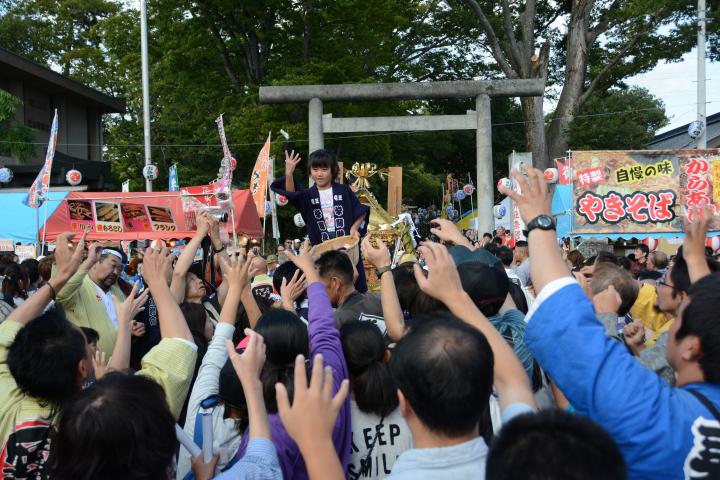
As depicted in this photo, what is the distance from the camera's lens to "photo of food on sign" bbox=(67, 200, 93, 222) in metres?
14.3

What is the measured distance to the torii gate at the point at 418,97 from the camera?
15.5 m

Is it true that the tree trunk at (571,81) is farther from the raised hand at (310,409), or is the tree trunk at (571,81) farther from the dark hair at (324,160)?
the raised hand at (310,409)

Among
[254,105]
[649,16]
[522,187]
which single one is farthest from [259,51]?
[522,187]

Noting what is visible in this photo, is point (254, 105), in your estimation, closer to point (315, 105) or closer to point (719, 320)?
point (315, 105)

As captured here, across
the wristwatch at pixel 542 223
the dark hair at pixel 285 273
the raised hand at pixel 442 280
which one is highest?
the wristwatch at pixel 542 223

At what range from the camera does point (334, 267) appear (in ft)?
13.5

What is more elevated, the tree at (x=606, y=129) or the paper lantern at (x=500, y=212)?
the tree at (x=606, y=129)

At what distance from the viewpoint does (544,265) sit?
186 centimetres

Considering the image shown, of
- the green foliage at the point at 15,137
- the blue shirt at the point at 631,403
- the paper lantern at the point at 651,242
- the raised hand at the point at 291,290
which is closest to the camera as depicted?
the blue shirt at the point at 631,403

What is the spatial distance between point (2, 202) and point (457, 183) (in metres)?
22.7

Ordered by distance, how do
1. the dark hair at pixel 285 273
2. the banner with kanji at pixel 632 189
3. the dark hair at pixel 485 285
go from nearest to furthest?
1. the dark hair at pixel 485 285
2. the dark hair at pixel 285 273
3. the banner with kanji at pixel 632 189

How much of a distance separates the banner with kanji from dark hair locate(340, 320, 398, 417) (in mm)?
9607

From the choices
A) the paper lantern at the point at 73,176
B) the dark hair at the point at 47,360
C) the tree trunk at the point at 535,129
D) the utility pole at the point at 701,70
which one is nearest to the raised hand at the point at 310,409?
the dark hair at the point at 47,360

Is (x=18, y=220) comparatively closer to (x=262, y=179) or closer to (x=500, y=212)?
(x=262, y=179)
